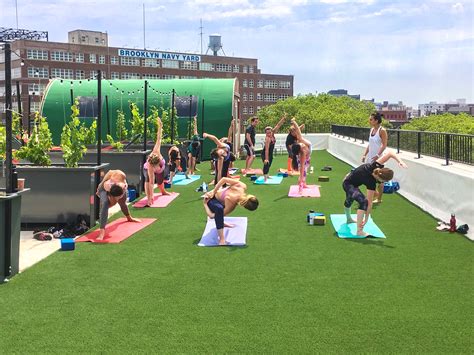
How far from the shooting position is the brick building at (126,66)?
92.1m

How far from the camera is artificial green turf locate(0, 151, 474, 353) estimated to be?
4.82m

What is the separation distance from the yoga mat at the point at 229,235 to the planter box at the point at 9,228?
2.89 meters

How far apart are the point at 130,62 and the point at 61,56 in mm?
14777

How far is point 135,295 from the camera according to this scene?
613 centimetres

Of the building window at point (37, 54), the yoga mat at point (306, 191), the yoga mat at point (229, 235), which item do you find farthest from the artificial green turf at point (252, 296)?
the building window at point (37, 54)

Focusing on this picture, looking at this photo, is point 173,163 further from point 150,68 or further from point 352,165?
point 150,68

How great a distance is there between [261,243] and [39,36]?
9937 cm

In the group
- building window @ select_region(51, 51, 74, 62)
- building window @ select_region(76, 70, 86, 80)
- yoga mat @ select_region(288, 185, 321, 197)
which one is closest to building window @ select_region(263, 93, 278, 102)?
building window @ select_region(76, 70, 86, 80)

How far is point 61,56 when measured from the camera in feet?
317

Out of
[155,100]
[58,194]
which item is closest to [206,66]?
[155,100]

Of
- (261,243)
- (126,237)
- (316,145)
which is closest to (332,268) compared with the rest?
(261,243)

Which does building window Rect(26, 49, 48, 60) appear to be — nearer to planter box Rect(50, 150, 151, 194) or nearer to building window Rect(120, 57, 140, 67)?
building window Rect(120, 57, 140, 67)

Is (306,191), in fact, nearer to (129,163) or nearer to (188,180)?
(188,180)

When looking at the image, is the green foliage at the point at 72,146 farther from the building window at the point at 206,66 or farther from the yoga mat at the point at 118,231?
the building window at the point at 206,66
